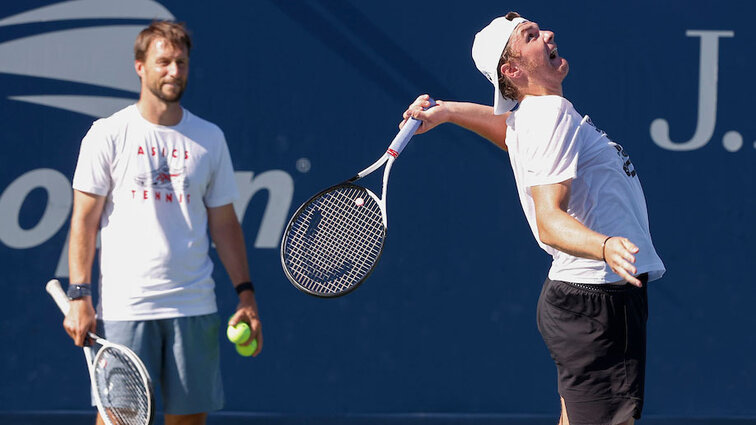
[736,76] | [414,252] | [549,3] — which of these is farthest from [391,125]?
[736,76]

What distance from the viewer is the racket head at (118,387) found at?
10.8 feet

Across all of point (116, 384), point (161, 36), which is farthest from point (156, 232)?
point (161, 36)

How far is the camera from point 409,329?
4.73m

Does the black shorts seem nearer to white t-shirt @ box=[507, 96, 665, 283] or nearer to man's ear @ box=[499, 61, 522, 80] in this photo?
white t-shirt @ box=[507, 96, 665, 283]

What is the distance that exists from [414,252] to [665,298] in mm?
1131

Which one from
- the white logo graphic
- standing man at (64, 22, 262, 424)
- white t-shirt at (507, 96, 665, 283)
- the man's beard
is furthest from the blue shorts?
the white logo graphic

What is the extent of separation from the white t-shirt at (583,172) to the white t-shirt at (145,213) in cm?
108

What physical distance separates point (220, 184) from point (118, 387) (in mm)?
730

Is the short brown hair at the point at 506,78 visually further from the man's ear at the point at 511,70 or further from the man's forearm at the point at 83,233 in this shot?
the man's forearm at the point at 83,233

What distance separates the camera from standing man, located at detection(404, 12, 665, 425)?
284cm

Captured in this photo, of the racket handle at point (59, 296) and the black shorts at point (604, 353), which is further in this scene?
the racket handle at point (59, 296)

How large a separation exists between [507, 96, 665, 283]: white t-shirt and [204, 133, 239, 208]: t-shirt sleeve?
1.00m

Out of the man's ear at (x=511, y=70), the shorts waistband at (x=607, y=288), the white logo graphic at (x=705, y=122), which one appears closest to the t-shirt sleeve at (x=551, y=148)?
the man's ear at (x=511, y=70)

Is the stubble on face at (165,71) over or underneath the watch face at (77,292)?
over
